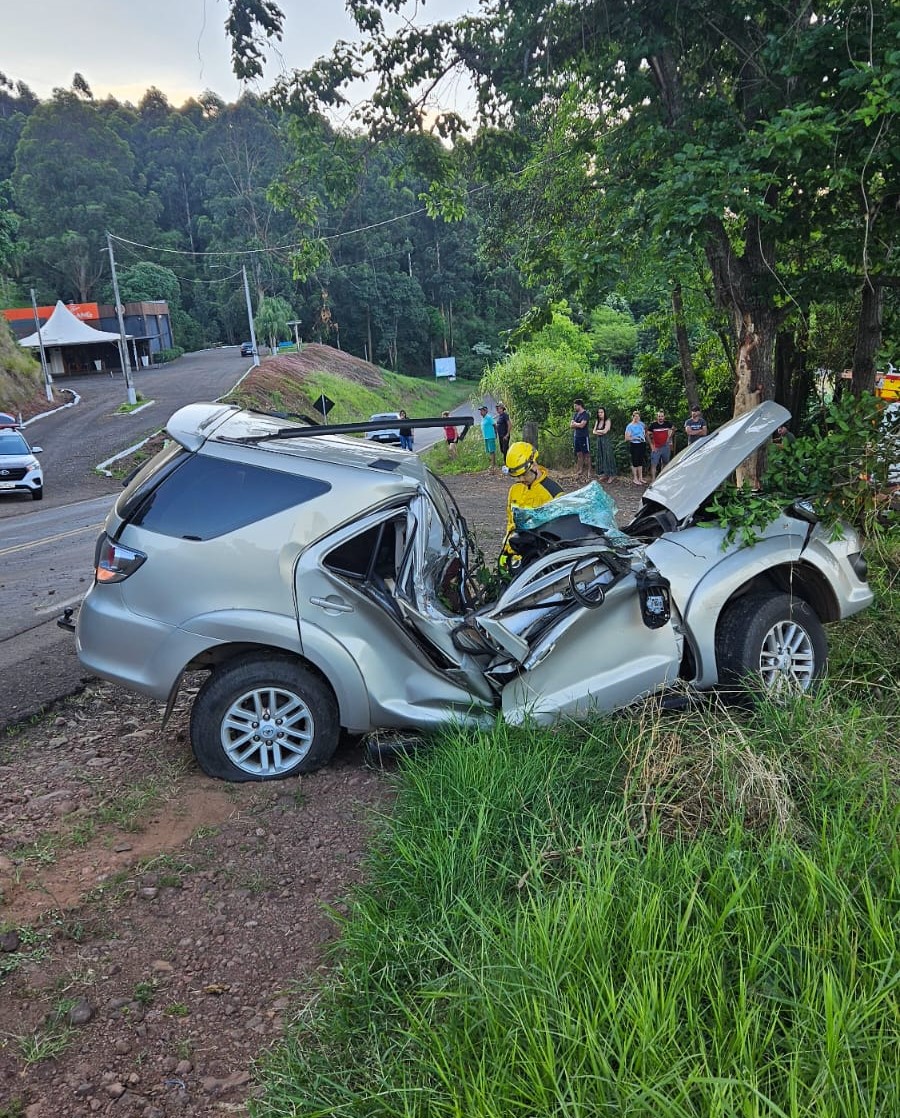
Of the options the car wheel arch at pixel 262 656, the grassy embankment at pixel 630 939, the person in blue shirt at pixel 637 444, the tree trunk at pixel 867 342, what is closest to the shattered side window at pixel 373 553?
the car wheel arch at pixel 262 656

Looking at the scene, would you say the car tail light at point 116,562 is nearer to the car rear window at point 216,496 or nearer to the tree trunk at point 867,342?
the car rear window at point 216,496

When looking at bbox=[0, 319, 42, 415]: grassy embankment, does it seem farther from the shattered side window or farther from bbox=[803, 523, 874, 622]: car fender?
bbox=[803, 523, 874, 622]: car fender

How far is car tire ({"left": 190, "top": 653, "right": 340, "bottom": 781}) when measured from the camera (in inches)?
172

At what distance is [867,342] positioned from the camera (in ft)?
22.9

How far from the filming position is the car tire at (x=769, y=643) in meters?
4.46

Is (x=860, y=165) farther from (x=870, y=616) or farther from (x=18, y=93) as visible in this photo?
(x=18, y=93)

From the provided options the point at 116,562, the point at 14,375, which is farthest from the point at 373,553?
the point at 14,375

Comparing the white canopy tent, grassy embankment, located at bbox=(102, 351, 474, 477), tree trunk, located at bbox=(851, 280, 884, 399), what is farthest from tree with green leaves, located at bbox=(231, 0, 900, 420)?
the white canopy tent

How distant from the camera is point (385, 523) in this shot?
15.3 feet

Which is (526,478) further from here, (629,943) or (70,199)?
(70,199)

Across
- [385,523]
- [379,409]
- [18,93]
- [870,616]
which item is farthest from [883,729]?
[18,93]

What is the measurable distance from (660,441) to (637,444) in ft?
1.83

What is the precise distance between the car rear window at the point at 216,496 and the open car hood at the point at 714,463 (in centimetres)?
205

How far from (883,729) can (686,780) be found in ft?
3.43
